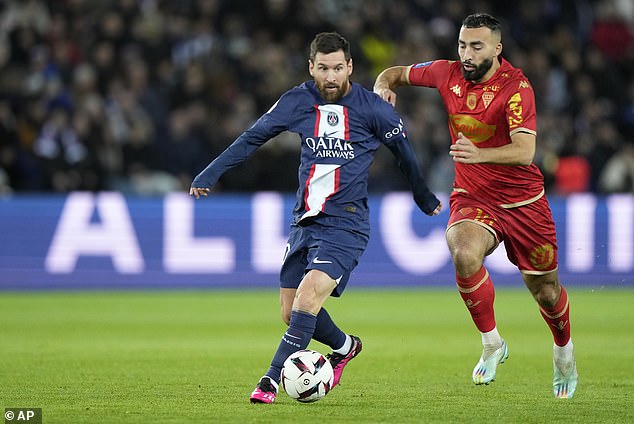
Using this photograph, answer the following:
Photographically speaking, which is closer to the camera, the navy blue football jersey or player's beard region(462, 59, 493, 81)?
the navy blue football jersey

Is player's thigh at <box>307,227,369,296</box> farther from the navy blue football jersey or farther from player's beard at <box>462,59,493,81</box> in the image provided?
player's beard at <box>462,59,493,81</box>

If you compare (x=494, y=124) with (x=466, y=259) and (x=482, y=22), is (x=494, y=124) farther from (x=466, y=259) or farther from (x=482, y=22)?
(x=466, y=259)

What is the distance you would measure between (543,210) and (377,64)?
11.6 m

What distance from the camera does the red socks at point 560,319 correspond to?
8.03m

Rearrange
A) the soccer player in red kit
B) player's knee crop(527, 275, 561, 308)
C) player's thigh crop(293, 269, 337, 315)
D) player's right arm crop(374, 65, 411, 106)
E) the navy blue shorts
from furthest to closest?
1. player's right arm crop(374, 65, 411, 106)
2. player's knee crop(527, 275, 561, 308)
3. the soccer player in red kit
4. the navy blue shorts
5. player's thigh crop(293, 269, 337, 315)

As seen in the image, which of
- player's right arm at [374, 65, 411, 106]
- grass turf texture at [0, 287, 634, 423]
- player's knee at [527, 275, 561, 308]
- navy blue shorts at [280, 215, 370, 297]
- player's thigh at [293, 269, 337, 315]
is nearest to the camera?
grass turf texture at [0, 287, 634, 423]

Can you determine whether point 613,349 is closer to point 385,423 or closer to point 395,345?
point 395,345

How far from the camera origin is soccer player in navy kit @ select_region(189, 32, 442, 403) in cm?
741

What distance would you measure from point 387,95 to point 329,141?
27.9 inches

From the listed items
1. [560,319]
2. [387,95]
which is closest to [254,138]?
[387,95]

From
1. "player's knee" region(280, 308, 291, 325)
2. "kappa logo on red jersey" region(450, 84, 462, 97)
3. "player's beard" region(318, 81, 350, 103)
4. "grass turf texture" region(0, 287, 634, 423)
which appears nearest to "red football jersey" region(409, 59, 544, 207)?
"kappa logo on red jersey" region(450, 84, 462, 97)

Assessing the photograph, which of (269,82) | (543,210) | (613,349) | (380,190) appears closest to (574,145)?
(380,190)

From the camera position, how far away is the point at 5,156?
1627cm

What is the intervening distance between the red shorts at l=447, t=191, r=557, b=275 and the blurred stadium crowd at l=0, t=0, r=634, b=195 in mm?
9443
